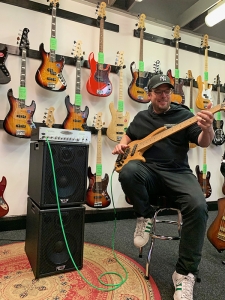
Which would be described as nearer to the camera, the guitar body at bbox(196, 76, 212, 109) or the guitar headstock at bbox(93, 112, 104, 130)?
the guitar headstock at bbox(93, 112, 104, 130)

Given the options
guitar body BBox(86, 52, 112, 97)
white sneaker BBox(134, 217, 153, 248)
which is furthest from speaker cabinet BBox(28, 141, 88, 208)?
guitar body BBox(86, 52, 112, 97)

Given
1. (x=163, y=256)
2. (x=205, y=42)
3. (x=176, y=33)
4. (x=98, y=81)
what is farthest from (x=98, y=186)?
(x=205, y=42)

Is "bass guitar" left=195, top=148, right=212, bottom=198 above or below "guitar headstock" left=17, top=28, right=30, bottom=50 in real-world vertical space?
below

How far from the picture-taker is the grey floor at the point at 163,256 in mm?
1163

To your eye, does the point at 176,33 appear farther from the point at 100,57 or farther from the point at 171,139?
the point at 171,139

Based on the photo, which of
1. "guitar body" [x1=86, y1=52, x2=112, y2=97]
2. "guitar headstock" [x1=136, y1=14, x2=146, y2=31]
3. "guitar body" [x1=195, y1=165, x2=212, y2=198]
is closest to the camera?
"guitar body" [x1=86, y1=52, x2=112, y2=97]

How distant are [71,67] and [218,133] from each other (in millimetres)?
1857

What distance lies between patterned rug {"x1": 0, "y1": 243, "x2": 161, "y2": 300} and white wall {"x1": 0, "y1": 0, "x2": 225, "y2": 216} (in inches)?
32.9

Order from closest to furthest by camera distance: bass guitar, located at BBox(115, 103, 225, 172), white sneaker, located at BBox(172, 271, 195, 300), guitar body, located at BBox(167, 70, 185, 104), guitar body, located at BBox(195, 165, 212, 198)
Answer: white sneaker, located at BBox(172, 271, 195, 300), bass guitar, located at BBox(115, 103, 225, 172), guitar body, located at BBox(167, 70, 185, 104), guitar body, located at BBox(195, 165, 212, 198)

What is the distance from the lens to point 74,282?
1.19 meters

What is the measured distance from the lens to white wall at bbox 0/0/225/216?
2.03 meters

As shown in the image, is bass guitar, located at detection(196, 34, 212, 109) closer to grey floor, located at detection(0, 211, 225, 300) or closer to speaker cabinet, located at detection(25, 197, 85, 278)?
grey floor, located at detection(0, 211, 225, 300)

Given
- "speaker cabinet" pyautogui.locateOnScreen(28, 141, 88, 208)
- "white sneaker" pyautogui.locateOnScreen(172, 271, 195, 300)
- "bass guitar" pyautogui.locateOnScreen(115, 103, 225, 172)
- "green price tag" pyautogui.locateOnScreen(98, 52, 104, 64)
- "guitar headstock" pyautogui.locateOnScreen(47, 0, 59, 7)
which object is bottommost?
"white sneaker" pyautogui.locateOnScreen(172, 271, 195, 300)

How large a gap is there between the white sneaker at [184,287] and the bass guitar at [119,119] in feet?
4.70
